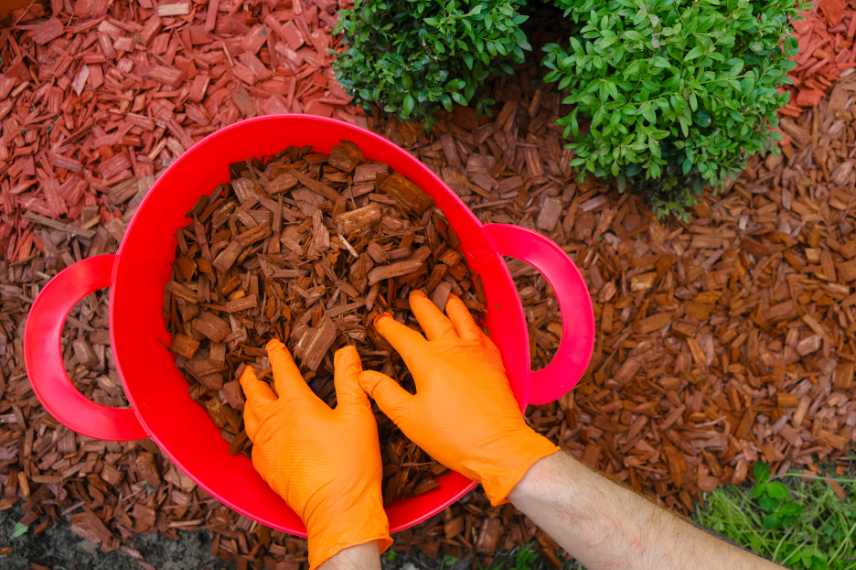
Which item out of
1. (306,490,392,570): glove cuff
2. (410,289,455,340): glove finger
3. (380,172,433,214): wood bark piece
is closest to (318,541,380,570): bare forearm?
(306,490,392,570): glove cuff

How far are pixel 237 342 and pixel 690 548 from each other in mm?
1478

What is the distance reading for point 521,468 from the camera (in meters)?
1.85

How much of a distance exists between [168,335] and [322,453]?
69 cm

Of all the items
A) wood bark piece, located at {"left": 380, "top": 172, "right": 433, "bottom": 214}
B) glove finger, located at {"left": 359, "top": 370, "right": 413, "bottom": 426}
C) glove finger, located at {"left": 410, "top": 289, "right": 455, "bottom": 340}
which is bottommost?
glove finger, located at {"left": 359, "top": 370, "right": 413, "bottom": 426}

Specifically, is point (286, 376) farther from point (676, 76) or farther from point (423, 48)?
point (676, 76)

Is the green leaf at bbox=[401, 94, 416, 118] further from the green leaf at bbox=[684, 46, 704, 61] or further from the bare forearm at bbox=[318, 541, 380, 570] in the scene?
the bare forearm at bbox=[318, 541, 380, 570]

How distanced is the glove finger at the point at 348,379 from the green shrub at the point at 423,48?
877mm

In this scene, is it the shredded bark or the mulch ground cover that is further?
the mulch ground cover

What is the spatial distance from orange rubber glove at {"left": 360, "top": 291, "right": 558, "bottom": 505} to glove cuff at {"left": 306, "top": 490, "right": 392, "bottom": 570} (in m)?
0.25

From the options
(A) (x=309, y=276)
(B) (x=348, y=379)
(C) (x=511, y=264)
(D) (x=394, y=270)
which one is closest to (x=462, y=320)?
(D) (x=394, y=270)

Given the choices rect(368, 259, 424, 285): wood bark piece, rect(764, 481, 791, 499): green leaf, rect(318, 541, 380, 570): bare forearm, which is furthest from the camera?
rect(764, 481, 791, 499): green leaf

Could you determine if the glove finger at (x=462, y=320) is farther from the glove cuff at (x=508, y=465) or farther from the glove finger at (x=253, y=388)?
the glove finger at (x=253, y=388)

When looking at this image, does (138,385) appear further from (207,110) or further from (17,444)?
(207,110)

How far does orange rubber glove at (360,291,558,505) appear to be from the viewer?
6.15 ft
